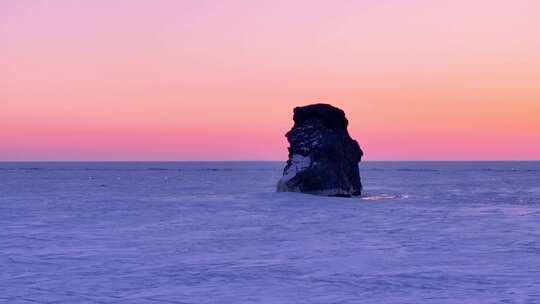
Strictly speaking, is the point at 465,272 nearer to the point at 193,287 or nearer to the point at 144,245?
the point at 193,287

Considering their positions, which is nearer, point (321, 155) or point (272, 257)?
point (272, 257)

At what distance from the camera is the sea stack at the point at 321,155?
45.7 m

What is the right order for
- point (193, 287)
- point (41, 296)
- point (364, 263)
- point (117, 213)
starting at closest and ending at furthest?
point (41, 296), point (193, 287), point (364, 263), point (117, 213)

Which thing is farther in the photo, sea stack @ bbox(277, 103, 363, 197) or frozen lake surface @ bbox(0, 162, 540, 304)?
sea stack @ bbox(277, 103, 363, 197)

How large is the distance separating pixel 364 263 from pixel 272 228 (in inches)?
337

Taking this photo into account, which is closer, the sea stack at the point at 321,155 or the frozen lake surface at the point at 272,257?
the frozen lake surface at the point at 272,257

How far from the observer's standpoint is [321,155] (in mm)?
46500

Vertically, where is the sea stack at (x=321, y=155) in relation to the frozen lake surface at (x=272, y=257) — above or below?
above

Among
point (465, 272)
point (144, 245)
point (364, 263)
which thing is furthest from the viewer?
point (144, 245)

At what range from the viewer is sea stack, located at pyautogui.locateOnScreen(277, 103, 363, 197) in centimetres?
4566

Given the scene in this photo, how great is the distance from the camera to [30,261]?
16.0 m

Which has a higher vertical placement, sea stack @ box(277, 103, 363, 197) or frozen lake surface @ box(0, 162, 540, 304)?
sea stack @ box(277, 103, 363, 197)

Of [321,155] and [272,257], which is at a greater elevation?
[321,155]

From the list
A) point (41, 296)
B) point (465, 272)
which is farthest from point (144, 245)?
point (465, 272)
